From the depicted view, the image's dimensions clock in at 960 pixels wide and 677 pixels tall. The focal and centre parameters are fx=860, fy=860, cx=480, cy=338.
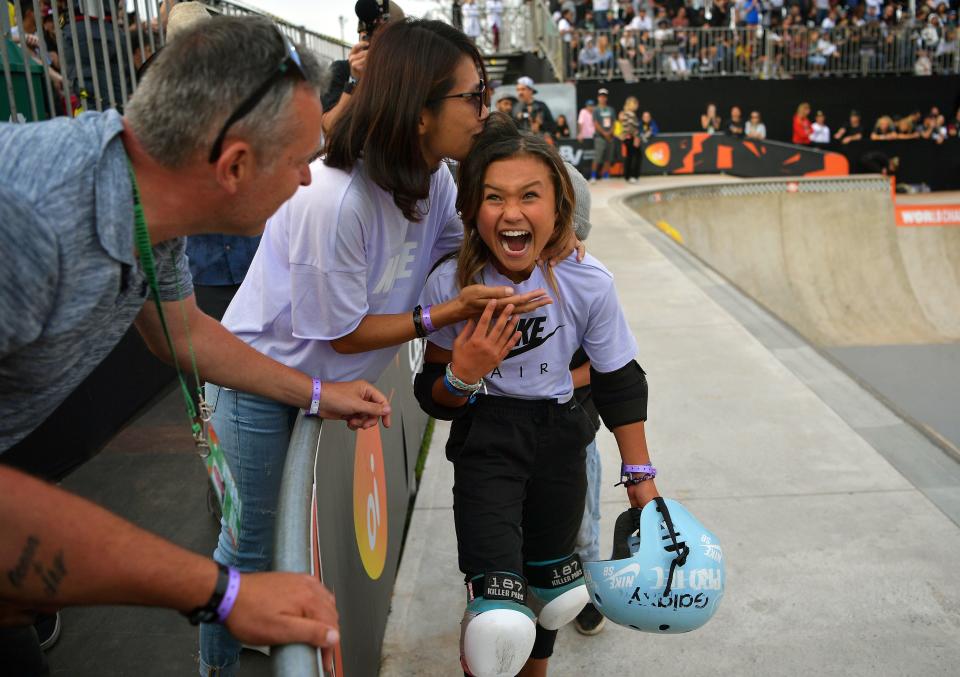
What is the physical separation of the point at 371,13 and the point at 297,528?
271 centimetres

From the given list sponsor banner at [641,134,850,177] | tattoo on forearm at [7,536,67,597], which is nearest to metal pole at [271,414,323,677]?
tattoo on forearm at [7,536,67,597]

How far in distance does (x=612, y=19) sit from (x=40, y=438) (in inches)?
919

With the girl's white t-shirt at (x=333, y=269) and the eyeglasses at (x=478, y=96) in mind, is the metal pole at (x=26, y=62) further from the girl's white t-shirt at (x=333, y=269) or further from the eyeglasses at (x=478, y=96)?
the eyeglasses at (x=478, y=96)

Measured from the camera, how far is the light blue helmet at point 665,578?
6.98 ft

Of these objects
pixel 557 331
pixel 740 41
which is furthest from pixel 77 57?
pixel 740 41

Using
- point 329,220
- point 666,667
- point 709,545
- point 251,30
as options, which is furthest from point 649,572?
point 251,30

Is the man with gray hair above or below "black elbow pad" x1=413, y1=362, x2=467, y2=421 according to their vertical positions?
above

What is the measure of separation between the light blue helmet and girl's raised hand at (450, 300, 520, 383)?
1.90 ft

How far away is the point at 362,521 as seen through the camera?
2643 millimetres

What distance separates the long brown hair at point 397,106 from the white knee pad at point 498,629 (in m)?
0.99

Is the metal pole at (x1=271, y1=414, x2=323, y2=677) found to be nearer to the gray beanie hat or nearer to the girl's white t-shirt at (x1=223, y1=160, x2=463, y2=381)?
the girl's white t-shirt at (x1=223, y1=160, x2=463, y2=381)

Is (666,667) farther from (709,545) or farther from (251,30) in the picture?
(251,30)

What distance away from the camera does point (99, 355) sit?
58.5 inches

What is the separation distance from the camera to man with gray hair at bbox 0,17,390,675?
117cm
